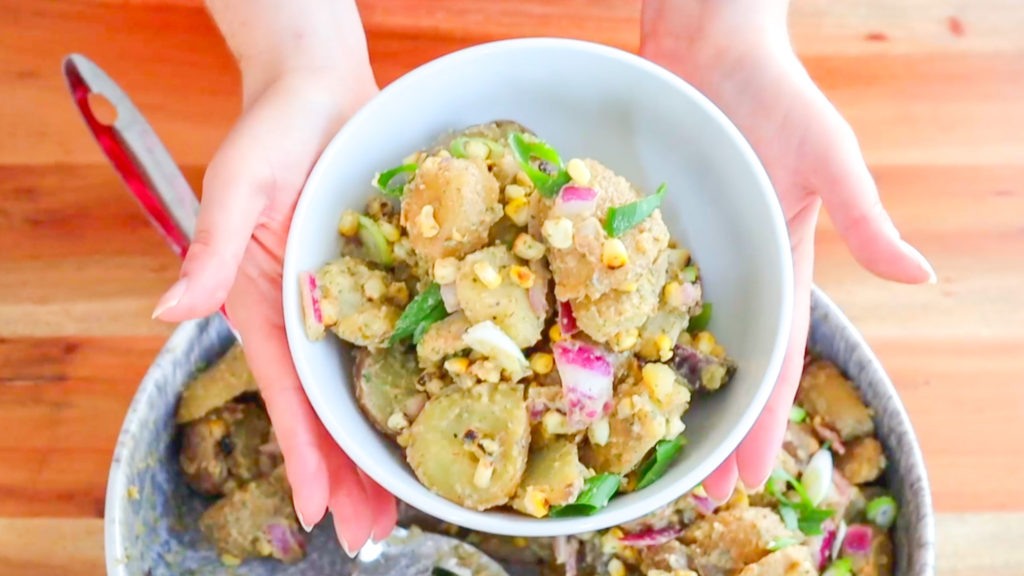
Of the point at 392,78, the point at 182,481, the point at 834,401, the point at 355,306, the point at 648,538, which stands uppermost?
the point at 355,306

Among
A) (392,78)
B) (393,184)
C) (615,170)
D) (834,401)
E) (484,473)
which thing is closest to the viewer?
(484,473)

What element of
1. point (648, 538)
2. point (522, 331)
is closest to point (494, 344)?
point (522, 331)

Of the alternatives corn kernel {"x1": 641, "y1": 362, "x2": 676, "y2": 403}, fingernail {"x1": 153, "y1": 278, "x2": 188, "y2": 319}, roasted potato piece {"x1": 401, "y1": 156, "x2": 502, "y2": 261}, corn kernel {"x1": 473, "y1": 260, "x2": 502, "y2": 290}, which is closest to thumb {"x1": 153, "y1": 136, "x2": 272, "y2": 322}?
fingernail {"x1": 153, "y1": 278, "x2": 188, "y2": 319}

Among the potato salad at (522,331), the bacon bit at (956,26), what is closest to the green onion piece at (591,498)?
the potato salad at (522,331)

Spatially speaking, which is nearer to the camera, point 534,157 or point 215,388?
point 534,157

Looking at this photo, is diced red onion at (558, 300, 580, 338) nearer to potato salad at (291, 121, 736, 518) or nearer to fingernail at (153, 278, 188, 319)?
potato salad at (291, 121, 736, 518)

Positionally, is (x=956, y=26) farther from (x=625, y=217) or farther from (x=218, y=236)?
(x=218, y=236)

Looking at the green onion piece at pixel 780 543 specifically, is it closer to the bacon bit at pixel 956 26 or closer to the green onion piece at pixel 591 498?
the green onion piece at pixel 591 498
